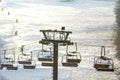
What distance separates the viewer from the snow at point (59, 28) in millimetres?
27795

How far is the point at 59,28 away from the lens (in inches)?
1794

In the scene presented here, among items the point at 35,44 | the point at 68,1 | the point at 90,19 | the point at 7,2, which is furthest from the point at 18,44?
the point at 68,1

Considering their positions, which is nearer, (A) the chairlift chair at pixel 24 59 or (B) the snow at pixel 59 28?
(A) the chairlift chair at pixel 24 59

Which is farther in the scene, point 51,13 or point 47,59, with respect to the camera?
point 51,13

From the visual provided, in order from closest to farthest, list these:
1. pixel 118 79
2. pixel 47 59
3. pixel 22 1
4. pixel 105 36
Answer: pixel 47 59
pixel 118 79
pixel 105 36
pixel 22 1

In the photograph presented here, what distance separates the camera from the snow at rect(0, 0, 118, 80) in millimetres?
27795

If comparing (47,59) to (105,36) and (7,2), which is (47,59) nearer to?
(105,36)

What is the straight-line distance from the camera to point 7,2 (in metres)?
71.9

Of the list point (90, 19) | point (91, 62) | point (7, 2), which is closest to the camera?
point (91, 62)

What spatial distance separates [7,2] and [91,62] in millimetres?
44444

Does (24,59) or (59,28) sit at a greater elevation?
(59,28)

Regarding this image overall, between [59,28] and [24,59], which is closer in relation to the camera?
[24,59]

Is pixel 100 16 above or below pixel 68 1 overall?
below

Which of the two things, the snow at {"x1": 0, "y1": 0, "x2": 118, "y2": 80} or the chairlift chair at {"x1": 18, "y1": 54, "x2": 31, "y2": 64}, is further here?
the snow at {"x1": 0, "y1": 0, "x2": 118, "y2": 80}
